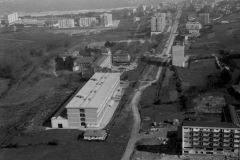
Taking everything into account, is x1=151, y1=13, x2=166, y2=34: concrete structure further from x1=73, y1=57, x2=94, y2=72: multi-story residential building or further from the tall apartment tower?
x1=73, y1=57, x2=94, y2=72: multi-story residential building

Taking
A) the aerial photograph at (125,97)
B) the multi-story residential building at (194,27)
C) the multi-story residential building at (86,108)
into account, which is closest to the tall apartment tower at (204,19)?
the aerial photograph at (125,97)

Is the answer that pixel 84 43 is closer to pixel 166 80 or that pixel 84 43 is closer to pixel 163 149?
pixel 166 80

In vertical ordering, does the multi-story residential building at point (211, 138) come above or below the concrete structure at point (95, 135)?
above

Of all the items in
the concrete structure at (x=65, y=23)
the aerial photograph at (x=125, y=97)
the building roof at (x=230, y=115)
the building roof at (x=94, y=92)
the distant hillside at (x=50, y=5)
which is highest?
the distant hillside at (x=50, y=5)

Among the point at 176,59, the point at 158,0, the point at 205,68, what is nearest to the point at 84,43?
the point at 176,59

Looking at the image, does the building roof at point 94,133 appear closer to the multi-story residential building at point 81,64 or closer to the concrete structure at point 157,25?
the multi-story residential building at point 81,64

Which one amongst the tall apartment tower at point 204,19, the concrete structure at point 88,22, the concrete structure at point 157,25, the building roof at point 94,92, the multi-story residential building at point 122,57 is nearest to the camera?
the building roof at point 94,92

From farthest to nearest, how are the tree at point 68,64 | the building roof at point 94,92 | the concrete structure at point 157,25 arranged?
the concrete structure at point 157,25 → the tree at point 68,64 → the building roof at point 94,92
